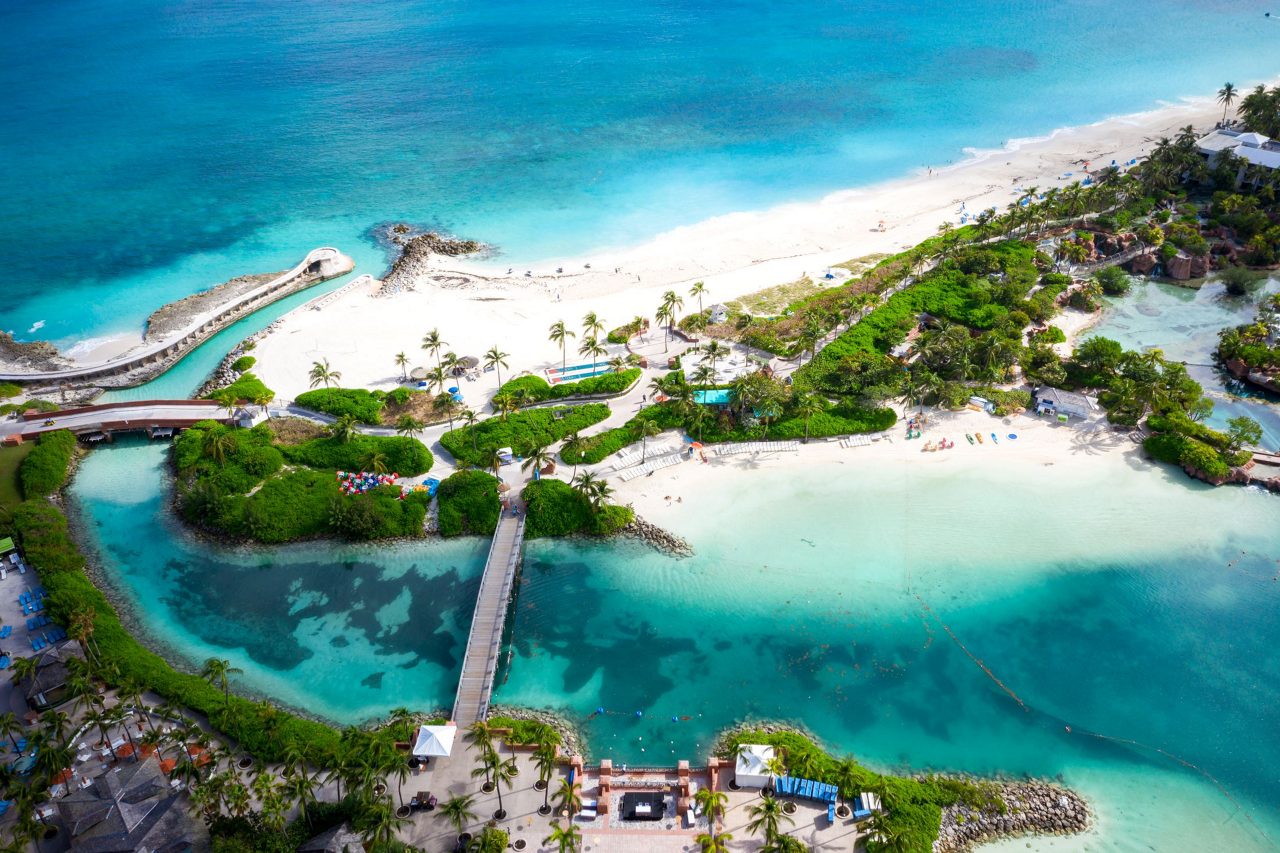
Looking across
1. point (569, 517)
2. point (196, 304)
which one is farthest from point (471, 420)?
point (196, 304)

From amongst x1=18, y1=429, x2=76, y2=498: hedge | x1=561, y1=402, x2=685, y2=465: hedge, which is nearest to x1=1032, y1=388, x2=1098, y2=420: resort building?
x1=561, y1=402, x2=685, y2=465: hedge

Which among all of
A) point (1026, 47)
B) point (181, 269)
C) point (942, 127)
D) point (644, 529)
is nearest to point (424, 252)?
point (181, 269)

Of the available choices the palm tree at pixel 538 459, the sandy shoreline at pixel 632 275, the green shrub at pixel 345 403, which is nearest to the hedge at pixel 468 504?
the palm tree at pixel 538 459

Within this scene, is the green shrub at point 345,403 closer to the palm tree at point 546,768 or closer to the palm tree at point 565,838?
the palm tree at point 546,768

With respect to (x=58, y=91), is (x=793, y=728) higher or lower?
lower

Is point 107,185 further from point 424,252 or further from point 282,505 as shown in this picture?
point 282,505

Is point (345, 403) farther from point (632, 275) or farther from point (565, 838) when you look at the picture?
point (565, 838)

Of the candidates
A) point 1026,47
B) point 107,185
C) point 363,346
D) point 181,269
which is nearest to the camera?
point 363,346
